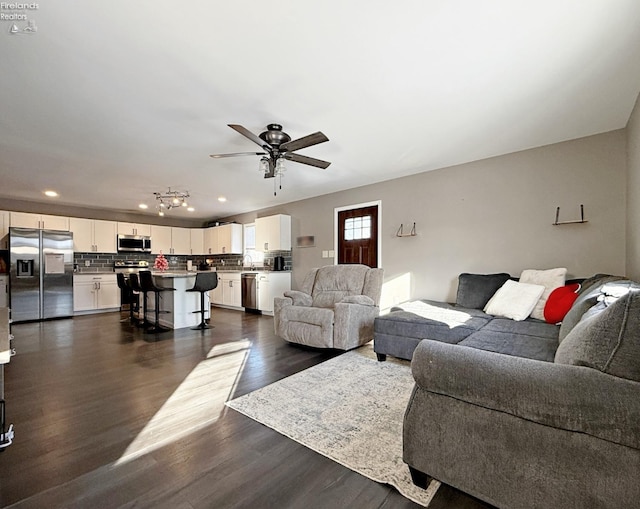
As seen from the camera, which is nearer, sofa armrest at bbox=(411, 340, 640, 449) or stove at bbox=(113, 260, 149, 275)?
sofa armrest at bbox=(411, 340, 640, 449)

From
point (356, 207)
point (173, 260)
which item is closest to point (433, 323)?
point (356, 207)

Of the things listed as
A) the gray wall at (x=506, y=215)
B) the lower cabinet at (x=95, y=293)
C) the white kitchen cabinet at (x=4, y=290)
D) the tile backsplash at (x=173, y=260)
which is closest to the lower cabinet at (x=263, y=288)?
the tile backsplash at (x=173, y=260)

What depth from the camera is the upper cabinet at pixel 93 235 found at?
620 cm

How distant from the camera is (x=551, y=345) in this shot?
1991mm

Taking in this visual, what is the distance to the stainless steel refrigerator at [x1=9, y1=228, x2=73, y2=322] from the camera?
5203 mm

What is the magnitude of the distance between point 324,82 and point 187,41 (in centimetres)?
91

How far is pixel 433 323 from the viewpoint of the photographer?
8.96 feet

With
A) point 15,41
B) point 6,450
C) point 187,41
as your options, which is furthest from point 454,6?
point 6,450

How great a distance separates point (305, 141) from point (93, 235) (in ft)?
20.5

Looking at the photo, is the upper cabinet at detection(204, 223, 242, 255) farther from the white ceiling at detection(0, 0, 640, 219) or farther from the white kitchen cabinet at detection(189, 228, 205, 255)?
the white ceiling at detection(0, 0, 640, 219)

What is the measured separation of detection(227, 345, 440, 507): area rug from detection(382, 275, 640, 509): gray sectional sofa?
233mm

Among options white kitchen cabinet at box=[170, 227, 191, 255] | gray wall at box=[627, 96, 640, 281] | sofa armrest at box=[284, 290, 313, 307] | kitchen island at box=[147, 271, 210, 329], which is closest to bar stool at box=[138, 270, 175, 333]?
kitchen island at box=[147, 271, 210, 329]

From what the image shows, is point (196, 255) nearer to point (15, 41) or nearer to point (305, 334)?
point (305, 334)

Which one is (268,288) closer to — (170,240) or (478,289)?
(170,240)
